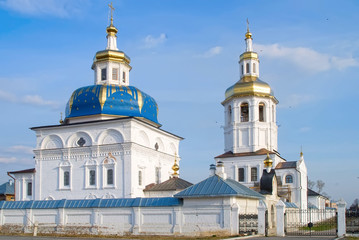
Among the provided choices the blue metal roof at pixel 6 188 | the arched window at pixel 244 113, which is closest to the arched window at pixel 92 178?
the arched window at pixel 244 113

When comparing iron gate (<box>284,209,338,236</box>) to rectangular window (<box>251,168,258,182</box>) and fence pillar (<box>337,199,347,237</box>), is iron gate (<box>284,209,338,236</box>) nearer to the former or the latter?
fence pillar (<box>337,199,347,237</box>)

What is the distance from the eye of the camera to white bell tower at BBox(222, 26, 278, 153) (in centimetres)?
3234

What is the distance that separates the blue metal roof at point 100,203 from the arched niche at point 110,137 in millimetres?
6395

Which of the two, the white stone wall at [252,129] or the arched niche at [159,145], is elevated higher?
the white stone wall at [252,129]

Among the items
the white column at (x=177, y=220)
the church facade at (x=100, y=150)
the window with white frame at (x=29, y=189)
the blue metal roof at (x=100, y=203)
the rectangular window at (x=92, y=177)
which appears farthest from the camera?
the window with white frame at (x=29, y=189)

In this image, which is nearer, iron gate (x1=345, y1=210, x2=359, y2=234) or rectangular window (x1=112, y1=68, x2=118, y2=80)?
iron gate (x1=345, y1=210, x2=359, y2=234)

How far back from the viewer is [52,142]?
94.9 feet

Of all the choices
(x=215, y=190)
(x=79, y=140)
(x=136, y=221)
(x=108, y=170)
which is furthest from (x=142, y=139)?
(x=215, y=190)

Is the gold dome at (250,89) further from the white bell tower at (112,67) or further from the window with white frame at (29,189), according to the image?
the window with white frame at (29,189)

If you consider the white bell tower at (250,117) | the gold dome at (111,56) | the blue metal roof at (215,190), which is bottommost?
the blue metal roof at (215,190)

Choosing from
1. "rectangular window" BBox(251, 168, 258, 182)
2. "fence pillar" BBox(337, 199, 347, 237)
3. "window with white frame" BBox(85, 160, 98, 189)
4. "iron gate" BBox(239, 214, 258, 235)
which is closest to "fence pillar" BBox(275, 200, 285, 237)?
"iron gate" BBox(239, 214, 258, 235)

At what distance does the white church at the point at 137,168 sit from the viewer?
18969 millimetres

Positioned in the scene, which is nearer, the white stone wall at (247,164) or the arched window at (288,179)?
the white stone wall at (247,164)

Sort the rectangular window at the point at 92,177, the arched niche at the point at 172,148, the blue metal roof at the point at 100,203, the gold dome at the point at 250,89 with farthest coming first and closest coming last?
the gold dome at the point at 250,89 → the arched niche at the point at 172,148 → the rectangular window at the point at 92,177 → the blue metal roof at the point at 100,203
